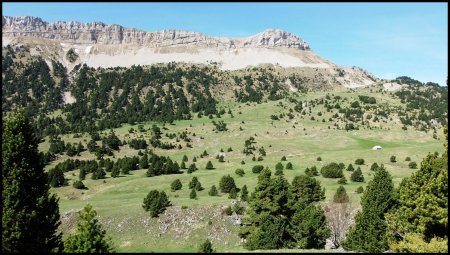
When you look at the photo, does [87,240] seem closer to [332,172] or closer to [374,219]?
[374,219]

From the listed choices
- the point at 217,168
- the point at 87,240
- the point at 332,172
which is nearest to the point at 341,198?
the point at 332,172

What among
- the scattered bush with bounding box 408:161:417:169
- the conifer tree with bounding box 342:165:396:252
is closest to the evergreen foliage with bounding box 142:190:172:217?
the conifer tree with bounding box 342:165:396:252

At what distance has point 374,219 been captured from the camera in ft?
131

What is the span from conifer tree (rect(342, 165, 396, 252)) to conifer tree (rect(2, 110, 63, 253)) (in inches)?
1115

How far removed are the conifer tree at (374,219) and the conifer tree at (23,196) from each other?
92.9 feet

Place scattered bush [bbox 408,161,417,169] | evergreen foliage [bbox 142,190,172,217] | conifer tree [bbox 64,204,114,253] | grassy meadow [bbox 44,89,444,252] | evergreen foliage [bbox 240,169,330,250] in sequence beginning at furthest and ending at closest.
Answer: scattered bush [bbox 408,161,417,169], evergreen foliage [bbox 142,190,172,217], grassy meadow [bbox 44,89,444,252], evergreen foliage [bbox 240,169,330,250], conifer tree [bbox 64,204,114,253]

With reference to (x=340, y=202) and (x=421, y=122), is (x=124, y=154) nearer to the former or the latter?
(x=340, y=202)

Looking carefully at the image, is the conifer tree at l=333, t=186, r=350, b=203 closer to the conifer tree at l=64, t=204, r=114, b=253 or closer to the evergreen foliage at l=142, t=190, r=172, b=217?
the evergreen foliage at l=142, t=190, r=172, b=217

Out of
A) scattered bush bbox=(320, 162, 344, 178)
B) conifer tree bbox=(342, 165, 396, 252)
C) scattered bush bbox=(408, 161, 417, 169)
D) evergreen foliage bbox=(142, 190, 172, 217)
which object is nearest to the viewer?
conifer tree bbox=(342, 165, 396, 252)

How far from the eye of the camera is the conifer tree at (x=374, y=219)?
3941 cm

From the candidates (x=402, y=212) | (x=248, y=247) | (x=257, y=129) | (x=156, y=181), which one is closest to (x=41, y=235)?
(x=248, y=247)

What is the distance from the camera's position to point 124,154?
12525 centimetres

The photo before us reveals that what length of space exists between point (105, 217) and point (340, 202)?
3254cm

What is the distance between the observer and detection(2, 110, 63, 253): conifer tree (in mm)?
26431
